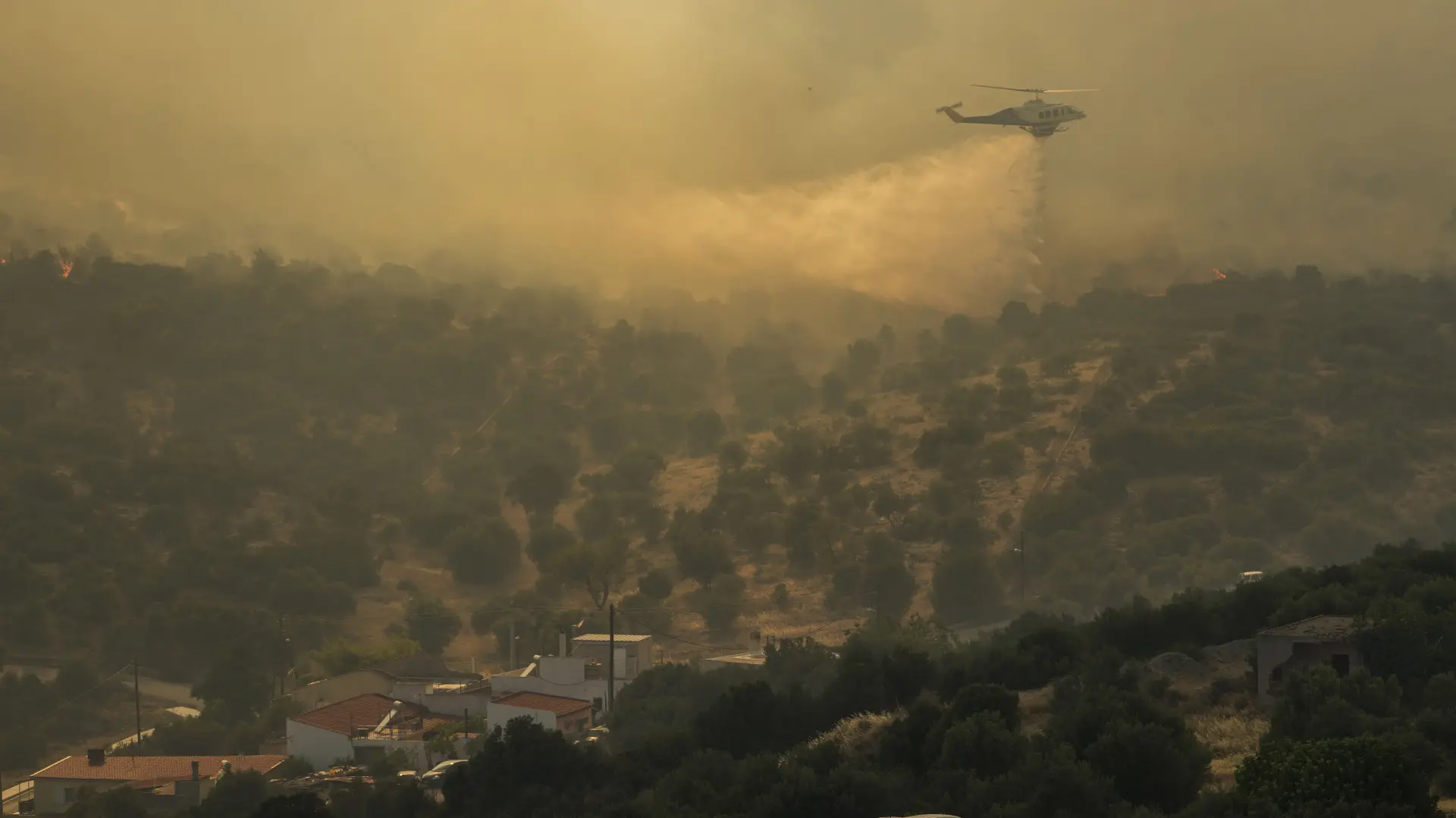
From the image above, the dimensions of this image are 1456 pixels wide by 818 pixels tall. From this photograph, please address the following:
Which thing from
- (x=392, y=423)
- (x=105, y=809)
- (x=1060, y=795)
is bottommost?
(x=105, y=809)

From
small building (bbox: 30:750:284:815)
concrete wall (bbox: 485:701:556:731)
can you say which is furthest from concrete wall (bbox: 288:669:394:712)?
concrete wall (bbox: 485:701:556:731)

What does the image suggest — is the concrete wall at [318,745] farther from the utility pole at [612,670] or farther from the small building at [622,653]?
the small building at [622,653]

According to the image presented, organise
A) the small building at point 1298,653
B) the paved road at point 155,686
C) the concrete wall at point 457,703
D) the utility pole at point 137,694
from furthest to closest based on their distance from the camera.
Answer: the paved road at point 155,686 → the utility pole at point 137,694 → the concrete wall at point 457,703 → the small building at point 1298,653

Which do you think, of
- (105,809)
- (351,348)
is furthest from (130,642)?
(351,348)

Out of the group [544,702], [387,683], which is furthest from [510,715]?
[387,683]

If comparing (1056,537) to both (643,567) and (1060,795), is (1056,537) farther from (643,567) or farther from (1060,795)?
(1060,795)

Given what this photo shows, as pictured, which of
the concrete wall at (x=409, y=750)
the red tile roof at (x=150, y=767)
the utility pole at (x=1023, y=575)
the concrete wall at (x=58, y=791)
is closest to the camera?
the concrete wall at (x=409, y=750)

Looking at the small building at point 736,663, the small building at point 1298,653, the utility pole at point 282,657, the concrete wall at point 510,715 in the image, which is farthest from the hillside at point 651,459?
the small building at point 1298,653
